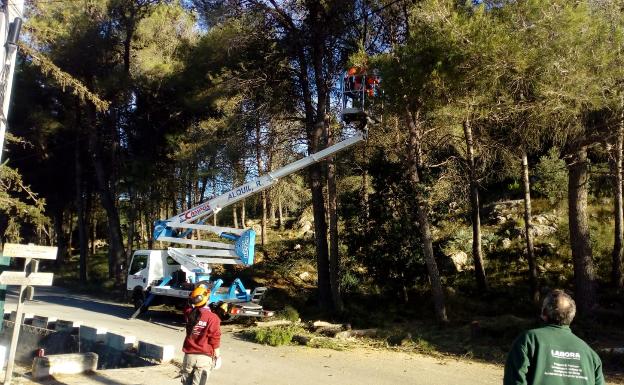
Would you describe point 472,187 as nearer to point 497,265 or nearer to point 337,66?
point 497,265

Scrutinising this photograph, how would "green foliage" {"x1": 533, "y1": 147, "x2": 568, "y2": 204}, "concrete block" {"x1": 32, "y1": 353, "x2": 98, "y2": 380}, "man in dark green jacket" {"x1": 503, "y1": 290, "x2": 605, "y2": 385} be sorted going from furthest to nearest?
"green foliage" {"x1": 533, "y1": 147, "x2": 568, "y2": 204} < "concrete block" {"x1": 32, "y1": 353, "x2": 98, "y2": 380} < "man in dark green jacket" {"x1": 503, "y1": 290, "x2": 605, "y2": 385}

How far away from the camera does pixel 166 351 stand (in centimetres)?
1014

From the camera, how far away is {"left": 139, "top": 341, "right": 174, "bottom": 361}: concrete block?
10078mm

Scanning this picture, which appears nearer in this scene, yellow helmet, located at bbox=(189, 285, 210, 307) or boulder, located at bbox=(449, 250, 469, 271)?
yellow helmet, located at bbox=(189, 285, 210, 307)

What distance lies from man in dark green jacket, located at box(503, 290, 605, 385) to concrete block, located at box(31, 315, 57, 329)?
12097 mm

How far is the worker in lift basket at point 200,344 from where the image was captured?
6738 millimetres

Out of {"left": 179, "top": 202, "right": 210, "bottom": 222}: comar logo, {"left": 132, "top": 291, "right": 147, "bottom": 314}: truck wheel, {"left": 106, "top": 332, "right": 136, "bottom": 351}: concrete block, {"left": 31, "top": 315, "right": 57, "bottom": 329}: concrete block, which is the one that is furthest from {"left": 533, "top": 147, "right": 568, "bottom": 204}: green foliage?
{"left": 31, "top": 315, "right": 57, "bottom": 329}: concrete block

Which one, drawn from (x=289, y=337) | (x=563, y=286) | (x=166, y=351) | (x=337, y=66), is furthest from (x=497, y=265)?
(x=166, y=351)

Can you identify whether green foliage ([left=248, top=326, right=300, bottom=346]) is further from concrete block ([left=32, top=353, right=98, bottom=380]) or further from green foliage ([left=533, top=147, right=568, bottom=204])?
green foliage ([left=533, top=147, right=568, bottom=204])

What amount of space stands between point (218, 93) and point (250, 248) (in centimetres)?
693

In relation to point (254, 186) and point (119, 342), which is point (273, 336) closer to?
point (119, 342)

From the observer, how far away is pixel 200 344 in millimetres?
6773

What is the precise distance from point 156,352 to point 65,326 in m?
3.39

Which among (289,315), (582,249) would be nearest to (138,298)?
(289,315)
